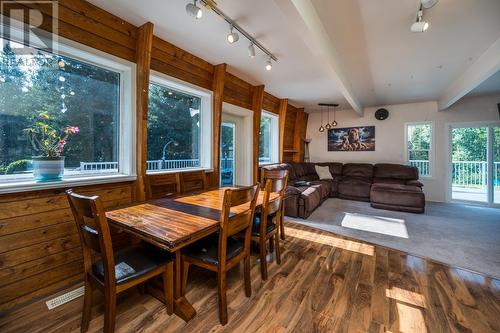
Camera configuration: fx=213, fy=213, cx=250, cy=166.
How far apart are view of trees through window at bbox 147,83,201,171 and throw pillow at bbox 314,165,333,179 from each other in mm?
3994

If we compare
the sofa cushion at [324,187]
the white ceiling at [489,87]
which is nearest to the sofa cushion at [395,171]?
the sofa cushion at [324,187]

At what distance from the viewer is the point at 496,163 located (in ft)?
15.5

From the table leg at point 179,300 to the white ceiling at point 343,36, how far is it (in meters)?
2.07

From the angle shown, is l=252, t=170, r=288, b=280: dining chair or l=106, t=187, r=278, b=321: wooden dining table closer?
l=106, t=187, r=278, b=321: wooden dining table

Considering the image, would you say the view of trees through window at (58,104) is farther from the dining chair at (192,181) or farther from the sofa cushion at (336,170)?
the sofa cushion at (336,170)

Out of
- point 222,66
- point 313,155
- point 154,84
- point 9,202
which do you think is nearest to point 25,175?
point 9,202

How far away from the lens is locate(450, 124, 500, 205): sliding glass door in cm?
473

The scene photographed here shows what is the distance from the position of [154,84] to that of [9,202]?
6.04ft

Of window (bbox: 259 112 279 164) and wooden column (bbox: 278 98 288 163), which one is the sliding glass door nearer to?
wooden column (bbox: 278 98 288 163)

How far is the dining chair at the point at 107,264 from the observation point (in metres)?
1.16

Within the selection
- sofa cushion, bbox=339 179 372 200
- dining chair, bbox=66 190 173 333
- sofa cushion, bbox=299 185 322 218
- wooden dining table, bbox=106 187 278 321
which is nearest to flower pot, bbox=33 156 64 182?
wooden dining table, bbox=106 187 278 321

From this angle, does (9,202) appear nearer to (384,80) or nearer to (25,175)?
(25,175)

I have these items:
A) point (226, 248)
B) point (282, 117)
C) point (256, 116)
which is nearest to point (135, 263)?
point (226, 248)

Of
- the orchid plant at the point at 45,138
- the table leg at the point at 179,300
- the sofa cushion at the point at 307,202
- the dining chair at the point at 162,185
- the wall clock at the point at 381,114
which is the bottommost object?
the table leg at the point at 179,300
